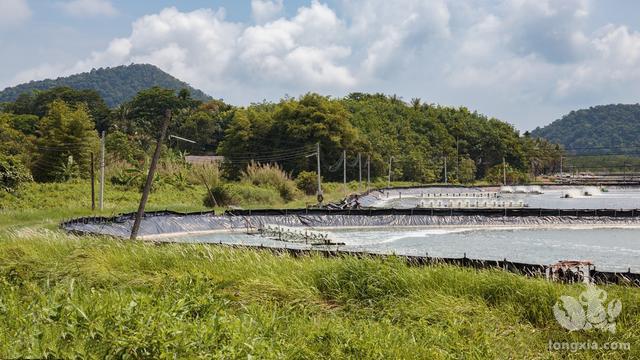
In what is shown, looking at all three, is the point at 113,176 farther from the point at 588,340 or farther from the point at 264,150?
the point at 588,340

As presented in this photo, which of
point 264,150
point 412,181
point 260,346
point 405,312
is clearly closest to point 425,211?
point 405,312

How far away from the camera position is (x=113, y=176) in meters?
34.9

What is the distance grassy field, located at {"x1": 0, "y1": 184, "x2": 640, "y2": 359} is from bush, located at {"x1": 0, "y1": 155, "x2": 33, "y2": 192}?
787 inches

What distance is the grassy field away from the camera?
163 inches

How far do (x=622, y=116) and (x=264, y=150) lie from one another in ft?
525

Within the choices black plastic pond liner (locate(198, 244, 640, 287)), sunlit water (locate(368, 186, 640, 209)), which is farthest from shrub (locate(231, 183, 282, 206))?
black plastic pond liner (locate(198, 244, 640, 287))

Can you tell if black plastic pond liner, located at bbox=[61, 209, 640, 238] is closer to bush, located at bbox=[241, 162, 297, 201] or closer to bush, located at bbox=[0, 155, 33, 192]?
bush, located at bbox=[0, 155, 33, 192]

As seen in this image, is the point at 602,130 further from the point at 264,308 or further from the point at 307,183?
the point at 264,308

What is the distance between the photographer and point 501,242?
19.5 m

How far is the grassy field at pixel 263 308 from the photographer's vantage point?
415 cm

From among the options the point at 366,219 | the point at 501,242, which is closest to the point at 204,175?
the point at 366,219

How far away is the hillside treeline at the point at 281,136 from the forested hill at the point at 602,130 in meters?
74.2

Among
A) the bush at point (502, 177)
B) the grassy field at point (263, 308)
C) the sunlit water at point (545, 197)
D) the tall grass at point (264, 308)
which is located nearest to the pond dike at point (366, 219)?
the grassy field at point (263, 308)

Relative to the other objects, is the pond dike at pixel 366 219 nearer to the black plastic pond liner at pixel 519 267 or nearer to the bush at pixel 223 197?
the bush at pixel 223 197
